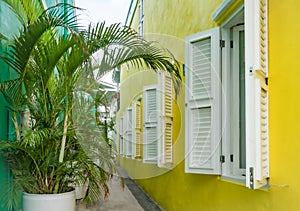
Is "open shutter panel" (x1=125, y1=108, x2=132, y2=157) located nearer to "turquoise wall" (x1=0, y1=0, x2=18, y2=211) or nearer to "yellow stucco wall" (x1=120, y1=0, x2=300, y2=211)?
"yellow stucco wall" (x1=120, y1=0, x2=300, y2=211)

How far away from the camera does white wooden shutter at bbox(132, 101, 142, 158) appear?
6344mm

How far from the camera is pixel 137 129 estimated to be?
6.56m

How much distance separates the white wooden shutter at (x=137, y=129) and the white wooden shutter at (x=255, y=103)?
4546mm

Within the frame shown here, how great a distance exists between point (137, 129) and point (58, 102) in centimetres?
400

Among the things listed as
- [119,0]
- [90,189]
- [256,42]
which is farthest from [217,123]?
[119,0]

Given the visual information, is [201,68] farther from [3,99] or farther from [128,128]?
[128,128]

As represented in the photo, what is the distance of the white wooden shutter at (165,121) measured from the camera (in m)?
3.93

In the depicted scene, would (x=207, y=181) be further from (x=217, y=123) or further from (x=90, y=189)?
(x=90, y=189)

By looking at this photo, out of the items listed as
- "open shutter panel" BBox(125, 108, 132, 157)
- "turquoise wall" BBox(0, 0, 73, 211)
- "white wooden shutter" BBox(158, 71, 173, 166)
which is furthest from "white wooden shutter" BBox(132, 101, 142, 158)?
"turquoise wall" BBox(0, 0, 73, 211)

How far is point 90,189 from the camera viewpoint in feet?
8.87

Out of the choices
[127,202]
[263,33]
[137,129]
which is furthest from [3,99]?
[137,129]

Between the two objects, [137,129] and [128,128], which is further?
[128,128]

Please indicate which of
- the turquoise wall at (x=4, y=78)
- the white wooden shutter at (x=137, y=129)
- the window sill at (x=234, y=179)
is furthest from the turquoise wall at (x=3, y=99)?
the white wooden shutter at (x=137, y=129)

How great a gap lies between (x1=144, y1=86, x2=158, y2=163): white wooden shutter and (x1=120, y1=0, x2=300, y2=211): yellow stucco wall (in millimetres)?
639
